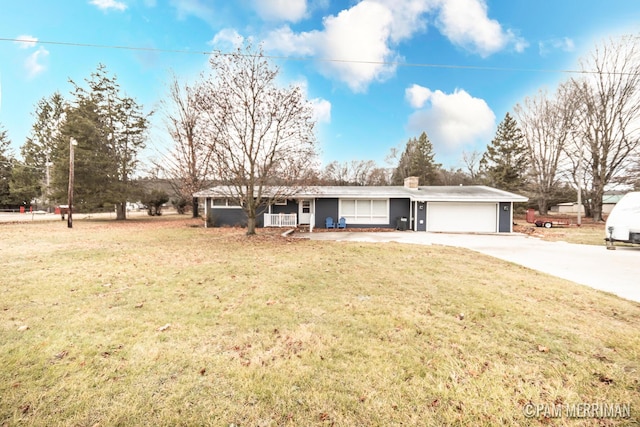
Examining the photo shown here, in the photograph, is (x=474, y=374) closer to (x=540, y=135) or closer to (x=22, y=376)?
(x=22, y=376)

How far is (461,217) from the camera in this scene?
1752 centimetres

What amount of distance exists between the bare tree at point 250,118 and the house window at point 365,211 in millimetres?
6653

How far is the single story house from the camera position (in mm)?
17125

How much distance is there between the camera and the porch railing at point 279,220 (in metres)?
18.1

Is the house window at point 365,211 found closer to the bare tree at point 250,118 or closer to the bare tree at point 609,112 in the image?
the bare tree at point 250,118

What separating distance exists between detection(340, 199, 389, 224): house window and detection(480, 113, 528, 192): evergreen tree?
1971 cm

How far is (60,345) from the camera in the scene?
3043 millimetres

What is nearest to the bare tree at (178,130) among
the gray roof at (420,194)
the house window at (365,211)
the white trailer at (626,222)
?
the gray roof at (420,194)

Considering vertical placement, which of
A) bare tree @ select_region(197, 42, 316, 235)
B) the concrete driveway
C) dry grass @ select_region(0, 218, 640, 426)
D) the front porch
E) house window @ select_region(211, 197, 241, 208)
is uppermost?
bare tree @ select_region(197, 42, 316, 235)

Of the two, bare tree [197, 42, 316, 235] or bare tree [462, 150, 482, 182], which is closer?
bare tree [197, 42, 316, 235]

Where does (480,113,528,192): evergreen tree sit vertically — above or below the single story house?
above

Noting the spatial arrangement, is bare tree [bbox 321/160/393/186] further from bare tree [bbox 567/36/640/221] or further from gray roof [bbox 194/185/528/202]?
gray roof [bbox 194/185/528/202]

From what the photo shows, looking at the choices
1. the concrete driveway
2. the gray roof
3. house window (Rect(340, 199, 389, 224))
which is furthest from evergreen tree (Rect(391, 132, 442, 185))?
the concrete driveway

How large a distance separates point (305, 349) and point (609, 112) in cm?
3373
